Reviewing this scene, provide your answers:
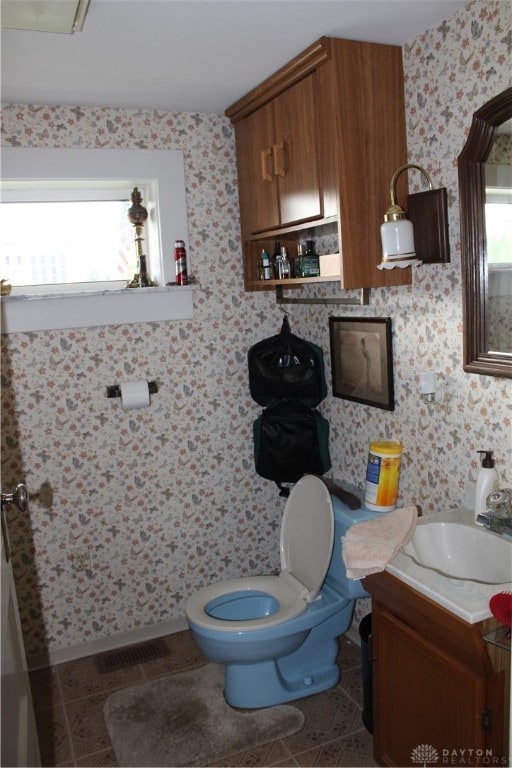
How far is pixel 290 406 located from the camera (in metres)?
3.07

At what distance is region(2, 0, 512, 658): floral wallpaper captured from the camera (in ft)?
8.86

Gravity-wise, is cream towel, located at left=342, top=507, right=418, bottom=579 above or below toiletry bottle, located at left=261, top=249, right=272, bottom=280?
below

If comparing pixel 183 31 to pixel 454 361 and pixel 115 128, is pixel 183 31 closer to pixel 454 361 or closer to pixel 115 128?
pixel 115 128

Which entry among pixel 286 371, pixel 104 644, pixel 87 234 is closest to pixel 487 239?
pixel 286 371

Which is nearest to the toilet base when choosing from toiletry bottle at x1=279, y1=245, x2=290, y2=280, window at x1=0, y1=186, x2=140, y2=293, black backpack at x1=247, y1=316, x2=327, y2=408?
black backpack at x1=247, y1=316, x2=327, y2=408

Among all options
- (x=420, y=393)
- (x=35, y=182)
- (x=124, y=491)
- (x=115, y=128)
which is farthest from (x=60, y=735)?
(x=115, y=128)

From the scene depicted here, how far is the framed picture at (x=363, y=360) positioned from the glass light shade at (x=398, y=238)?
0.43 m

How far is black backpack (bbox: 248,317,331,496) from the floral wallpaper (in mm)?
Answer: 98

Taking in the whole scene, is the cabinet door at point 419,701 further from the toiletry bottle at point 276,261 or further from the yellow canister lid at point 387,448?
the toiletry bottle at point 276,261

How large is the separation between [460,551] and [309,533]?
29.5 inches

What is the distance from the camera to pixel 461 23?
6.64 feet

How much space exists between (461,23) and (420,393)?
1225 mm

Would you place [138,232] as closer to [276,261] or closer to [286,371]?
[276,261]

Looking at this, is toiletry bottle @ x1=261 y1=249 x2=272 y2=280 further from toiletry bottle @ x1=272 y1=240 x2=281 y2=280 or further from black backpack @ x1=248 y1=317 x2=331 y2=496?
black backpack @ x1=248 y1=317 x2=331 y2=496
